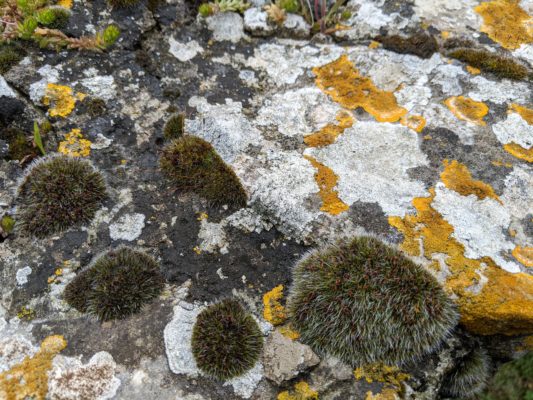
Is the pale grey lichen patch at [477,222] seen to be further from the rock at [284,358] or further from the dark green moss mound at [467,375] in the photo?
the rock at [284,358]

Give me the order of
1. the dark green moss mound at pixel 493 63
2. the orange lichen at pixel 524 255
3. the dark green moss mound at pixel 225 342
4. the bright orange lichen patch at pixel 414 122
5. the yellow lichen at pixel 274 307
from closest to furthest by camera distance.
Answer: the dark green moss mound at pixel 225 342 < the orange lichen at pixel 524 255 < the yellow lichen at pixel 274 307 < the bright orange lichen patch at pixel 414 122 < the dark green moss mound at pixel 493 63

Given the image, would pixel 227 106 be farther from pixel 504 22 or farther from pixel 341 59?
pixel 504 22

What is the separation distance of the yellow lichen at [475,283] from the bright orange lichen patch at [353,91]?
141 cm

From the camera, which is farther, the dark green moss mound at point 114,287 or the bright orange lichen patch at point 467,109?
the bright orange lichen patch at point 467,109

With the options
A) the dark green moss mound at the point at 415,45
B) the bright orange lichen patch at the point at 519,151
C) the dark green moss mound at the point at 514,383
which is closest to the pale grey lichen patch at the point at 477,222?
the bright orange lichen patch at the point at 519,151

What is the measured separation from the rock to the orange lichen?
1.99 m

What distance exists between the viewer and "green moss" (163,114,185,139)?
4652 mm

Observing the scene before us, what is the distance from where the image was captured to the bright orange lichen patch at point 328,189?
13.4ft

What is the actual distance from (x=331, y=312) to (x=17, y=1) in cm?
486

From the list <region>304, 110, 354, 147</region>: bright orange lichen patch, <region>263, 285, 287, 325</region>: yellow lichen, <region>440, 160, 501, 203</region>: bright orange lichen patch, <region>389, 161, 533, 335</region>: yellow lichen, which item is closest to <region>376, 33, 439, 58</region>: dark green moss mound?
<region>304, 110, 354, 147</region>: bright orange lichen patch

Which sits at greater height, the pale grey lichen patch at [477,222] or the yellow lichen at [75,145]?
the yellow lichen at [75,145]

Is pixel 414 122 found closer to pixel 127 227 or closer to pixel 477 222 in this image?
pixel 477 222

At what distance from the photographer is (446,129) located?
4.54 m

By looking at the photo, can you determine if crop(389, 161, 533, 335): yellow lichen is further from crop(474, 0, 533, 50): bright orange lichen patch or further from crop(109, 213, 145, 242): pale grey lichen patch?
crop(474, 0, 533, 50): bright orange lichen patch
